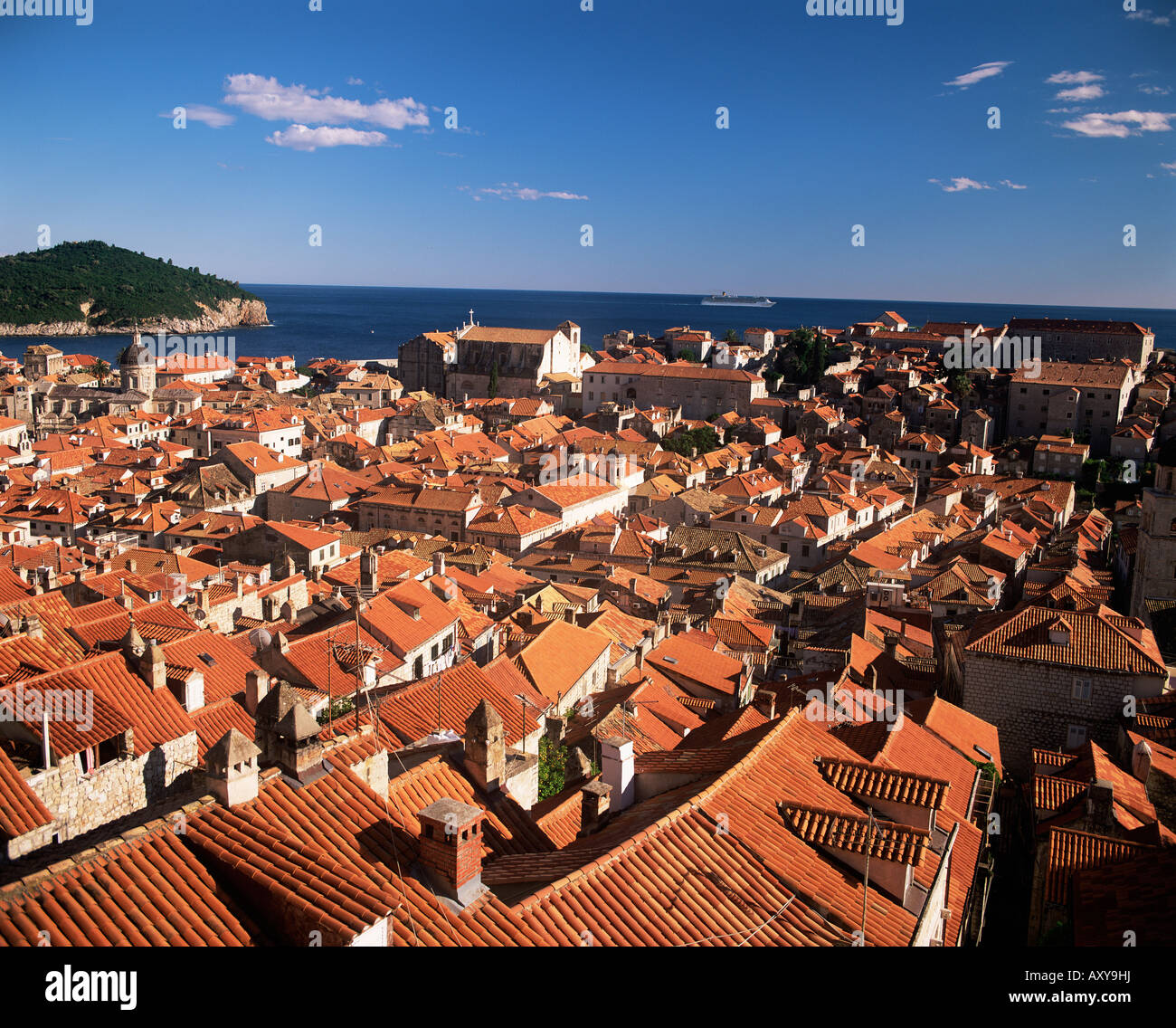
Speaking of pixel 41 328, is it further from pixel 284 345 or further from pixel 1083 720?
pixel 1083 720

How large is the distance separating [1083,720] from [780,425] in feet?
182

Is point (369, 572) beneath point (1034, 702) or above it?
above

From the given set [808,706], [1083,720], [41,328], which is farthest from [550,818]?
[41,328]

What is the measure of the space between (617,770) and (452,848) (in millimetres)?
2978

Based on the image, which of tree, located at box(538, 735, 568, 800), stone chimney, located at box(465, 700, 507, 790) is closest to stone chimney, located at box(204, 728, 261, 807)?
stone chimney, located at box(465, 700, 507, 790)

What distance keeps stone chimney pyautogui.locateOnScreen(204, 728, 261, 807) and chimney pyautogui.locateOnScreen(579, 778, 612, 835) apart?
3.11 meters

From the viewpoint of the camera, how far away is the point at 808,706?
13016mm

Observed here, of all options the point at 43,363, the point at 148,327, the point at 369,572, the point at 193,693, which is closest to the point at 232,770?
the point at 193,693

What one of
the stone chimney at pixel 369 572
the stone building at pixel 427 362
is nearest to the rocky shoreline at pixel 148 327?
the stone building at pixel 427 362

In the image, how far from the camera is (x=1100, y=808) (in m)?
12.4

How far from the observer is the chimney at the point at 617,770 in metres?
8.32

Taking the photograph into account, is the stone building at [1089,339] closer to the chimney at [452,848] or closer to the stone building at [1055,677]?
the stone building at [1055,677]

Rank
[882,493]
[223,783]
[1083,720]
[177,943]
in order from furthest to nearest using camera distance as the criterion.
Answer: [882,493], [1083,720], [223,783], [177,943]

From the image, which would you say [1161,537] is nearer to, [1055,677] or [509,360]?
[1055,677]
